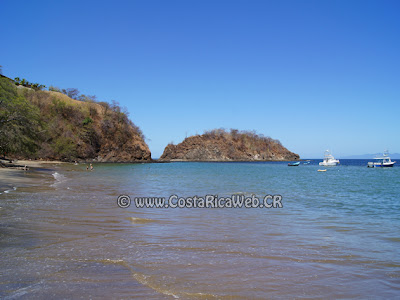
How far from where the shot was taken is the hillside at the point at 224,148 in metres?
158

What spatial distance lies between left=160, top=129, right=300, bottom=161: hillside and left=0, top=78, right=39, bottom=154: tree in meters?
122

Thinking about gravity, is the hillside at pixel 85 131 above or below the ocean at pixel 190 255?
above

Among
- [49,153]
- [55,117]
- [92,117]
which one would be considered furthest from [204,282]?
[92,117]

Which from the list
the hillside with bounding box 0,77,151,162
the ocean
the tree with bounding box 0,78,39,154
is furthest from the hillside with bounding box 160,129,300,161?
the ocean

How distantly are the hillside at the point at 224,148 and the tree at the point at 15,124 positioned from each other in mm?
121823

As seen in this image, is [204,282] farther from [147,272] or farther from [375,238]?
[375,238]

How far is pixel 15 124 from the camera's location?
34.3m

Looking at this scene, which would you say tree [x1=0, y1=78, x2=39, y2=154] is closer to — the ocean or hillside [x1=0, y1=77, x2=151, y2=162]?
hillside [x1=0, y1=77, x2=151, y2=162]

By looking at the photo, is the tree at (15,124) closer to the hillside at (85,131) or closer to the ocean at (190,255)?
the hillside at (85,131)

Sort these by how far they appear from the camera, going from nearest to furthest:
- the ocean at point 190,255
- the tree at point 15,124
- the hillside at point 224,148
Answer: the ocean at point 190,255 → the tree at point 15,124 → the hillside at point 224,148

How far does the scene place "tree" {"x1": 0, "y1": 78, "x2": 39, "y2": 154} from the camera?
109ft

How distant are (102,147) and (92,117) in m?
→ 11.2

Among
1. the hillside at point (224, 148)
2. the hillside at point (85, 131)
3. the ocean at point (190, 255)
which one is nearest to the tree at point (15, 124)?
the hillside at point (85, 131)

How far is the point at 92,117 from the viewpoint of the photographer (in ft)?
329
